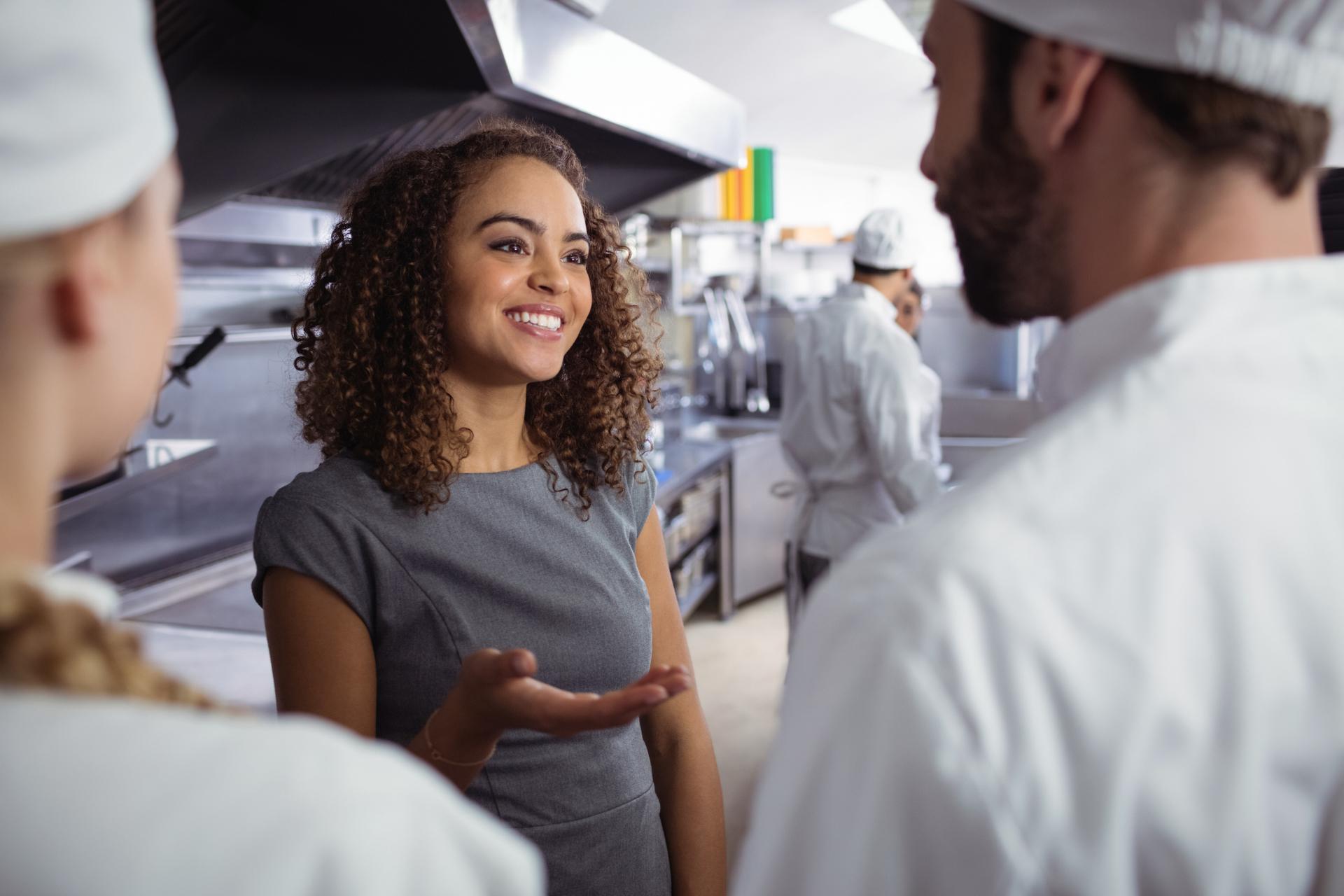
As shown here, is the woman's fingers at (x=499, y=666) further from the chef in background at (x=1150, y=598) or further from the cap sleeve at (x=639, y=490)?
the cap sleeve at (x=639, y=490)

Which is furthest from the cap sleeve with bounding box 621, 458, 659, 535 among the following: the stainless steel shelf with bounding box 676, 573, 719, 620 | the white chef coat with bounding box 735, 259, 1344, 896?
the stainless steel shelf with bounding box 676, 573, 719, 620

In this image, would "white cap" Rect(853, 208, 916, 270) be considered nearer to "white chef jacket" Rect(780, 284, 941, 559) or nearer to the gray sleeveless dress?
"white chef jacket" Rect(780, 284, 941, 559)

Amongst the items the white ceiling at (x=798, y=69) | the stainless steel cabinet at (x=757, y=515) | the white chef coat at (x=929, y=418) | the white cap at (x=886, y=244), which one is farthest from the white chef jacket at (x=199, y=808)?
the white ceiling at (x=798, y=69)

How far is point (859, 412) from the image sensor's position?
9.30 feet

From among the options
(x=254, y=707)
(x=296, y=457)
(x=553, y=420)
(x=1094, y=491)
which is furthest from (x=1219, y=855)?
(x=296, y=457)

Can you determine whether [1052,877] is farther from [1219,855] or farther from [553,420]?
[553,420]

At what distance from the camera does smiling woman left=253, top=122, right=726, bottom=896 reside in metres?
1.08

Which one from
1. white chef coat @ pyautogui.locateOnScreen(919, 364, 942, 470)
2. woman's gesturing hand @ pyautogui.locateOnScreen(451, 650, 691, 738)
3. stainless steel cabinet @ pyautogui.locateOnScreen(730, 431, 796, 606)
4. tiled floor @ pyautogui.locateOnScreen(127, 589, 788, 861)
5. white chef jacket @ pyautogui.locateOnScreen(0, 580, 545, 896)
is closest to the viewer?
white chef jacket @ pyautogui.locateOnScreen(0, 580, 545, 896)

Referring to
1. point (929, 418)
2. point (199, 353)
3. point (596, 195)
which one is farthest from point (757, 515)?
point (199, 353)

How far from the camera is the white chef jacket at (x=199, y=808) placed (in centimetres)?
34

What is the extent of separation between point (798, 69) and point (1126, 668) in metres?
5.36

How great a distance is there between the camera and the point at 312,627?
1.05 metres

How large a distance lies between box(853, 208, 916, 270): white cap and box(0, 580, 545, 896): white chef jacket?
9.22 ft

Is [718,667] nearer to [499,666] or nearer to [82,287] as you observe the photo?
[499,666]
